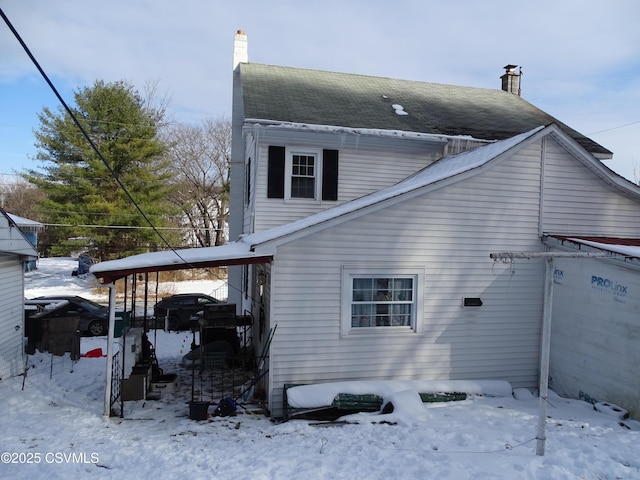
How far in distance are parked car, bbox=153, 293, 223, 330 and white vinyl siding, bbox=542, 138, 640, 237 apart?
515 inches

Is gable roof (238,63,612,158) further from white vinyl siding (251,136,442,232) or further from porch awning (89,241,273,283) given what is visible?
porch awning (89,241,273,283)

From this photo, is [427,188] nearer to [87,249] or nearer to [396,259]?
[396,259]

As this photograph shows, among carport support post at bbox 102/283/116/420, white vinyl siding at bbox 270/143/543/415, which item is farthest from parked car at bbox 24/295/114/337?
white vinyl siding at bbox 270/143/543/415

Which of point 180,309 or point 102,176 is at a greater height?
point 102,176

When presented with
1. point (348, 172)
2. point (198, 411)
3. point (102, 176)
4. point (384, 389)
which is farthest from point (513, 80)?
point (102, 176)

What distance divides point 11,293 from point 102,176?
19.0 m

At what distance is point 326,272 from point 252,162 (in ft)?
16.9

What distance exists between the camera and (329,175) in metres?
11.4

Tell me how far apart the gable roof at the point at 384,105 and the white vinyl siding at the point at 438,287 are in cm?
401

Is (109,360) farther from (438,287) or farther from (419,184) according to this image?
(419,184)

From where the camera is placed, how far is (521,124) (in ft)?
46.9

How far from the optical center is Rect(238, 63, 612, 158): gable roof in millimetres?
12102

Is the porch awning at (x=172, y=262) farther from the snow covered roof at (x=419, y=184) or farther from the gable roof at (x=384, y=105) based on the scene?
the gable roof at (x=384, y=105)

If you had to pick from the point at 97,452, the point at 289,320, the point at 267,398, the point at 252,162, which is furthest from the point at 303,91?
the point at 97,452
